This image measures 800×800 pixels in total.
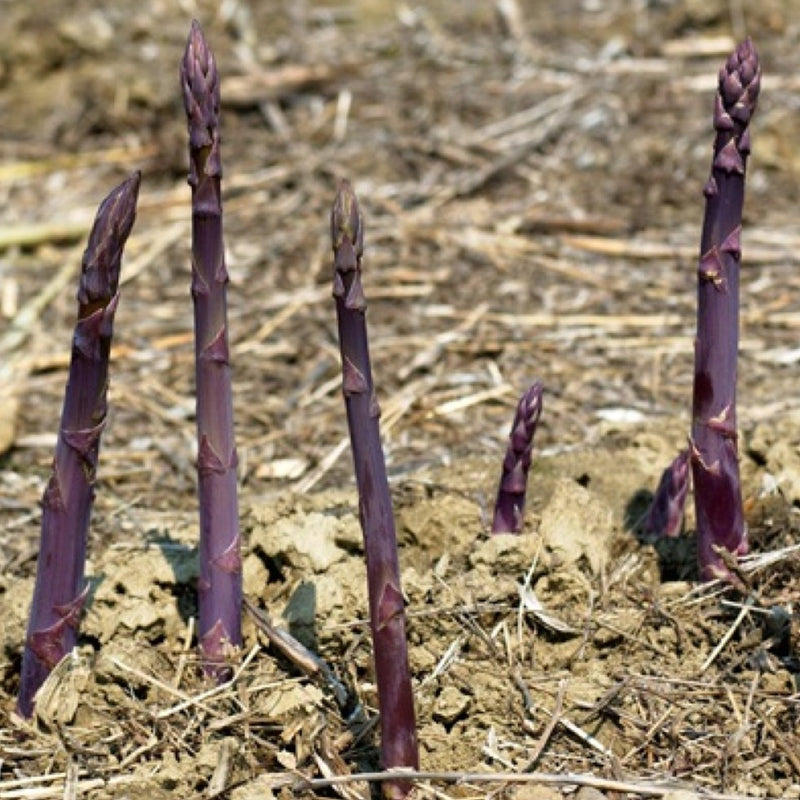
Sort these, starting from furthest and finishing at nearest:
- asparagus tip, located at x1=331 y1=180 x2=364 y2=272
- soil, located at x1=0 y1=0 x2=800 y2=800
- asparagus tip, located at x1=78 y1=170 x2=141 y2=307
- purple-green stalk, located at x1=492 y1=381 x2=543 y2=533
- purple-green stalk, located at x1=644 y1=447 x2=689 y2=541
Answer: purple-green stalk, located at x1=644 y1=447 x2=689 y2=541 < purple-green stalk, located at x1=492 y1=381 x2=543 y2=533 < soil, located at x1=0 y1=0 x2=800 y2=800 < asparagus tip, located at x1=78 y1=170 x2=141 y2=307 < asparagus tip, located at x1=331 y1=180 x2=364 y2=272

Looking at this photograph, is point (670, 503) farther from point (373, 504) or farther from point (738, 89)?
point (373, 504)

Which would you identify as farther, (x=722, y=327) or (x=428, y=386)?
(x=428, y=386)

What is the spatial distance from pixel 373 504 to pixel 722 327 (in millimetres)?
950

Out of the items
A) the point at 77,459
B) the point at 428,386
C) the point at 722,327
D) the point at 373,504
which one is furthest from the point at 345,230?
the point at 428,386

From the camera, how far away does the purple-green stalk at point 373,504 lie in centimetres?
281

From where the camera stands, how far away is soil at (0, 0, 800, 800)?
3223mm

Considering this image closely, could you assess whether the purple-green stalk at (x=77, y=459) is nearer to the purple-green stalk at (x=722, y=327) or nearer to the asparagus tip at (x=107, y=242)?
the asparagus tip at (x=107, y=242)

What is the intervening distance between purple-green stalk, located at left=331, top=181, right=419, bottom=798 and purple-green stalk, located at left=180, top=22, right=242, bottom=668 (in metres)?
0.39

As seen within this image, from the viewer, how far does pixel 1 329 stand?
19.6 ft

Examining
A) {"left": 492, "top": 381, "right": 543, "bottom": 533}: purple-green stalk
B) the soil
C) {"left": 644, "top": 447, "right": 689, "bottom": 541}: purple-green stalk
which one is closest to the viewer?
the soil

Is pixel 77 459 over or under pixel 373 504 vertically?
over

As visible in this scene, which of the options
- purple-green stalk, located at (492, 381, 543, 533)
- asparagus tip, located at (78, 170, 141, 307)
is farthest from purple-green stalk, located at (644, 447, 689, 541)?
asparagus tip, located at (78, 170, 141, 307)

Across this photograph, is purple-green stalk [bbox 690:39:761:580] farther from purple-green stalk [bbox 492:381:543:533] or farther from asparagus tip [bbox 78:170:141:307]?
asparagus tip [bbox 78:170:141:307]

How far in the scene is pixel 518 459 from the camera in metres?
3.65
